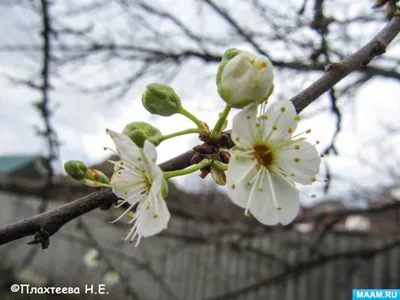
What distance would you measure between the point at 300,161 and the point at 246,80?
32cm

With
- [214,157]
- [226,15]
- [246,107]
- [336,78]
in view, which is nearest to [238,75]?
[246,107]

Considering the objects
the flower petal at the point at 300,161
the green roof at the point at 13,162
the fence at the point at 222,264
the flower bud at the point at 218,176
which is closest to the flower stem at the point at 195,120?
the flower bud at the point at 218,176

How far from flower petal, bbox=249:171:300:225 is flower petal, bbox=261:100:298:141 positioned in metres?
0.11

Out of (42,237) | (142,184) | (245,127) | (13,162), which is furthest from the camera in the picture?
(13,162)

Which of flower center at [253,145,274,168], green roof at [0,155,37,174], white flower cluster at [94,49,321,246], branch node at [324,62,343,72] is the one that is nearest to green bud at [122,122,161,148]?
white flower cluster at [94,49,321,246]

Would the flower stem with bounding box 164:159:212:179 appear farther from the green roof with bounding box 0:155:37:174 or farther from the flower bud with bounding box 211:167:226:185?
the green roof with bounding box 0:155:37:174

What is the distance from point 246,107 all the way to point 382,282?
5.75 m

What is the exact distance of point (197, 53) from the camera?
141 inches

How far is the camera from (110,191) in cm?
86

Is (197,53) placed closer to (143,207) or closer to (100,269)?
(143,207)

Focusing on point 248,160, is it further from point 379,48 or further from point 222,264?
point 222,264

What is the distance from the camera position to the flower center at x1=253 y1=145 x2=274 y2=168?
966 mm

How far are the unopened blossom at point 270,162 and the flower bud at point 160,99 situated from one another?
0.72 ft

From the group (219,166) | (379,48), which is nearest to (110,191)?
(219,166)
